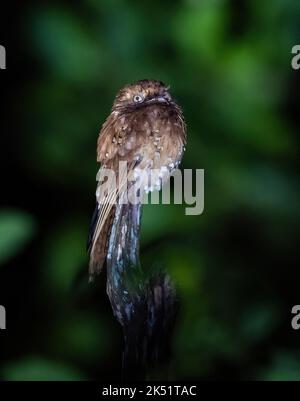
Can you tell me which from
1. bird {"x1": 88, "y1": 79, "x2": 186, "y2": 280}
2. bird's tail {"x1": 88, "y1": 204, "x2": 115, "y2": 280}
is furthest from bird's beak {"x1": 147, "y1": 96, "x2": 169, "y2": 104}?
bird's tail {"x1": 88, "y1": 204, "x2": 115, "y2": 280}

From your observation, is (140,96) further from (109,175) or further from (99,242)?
(99,242)

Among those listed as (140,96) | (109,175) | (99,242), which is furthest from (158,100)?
(99,242)

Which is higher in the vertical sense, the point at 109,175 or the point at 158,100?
the point at 158,100

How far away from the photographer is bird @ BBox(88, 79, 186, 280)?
1224 mm

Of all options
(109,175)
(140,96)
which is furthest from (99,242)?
(140,96)

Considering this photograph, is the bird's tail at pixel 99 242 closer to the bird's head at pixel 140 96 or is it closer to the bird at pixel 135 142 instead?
the bird at pixel 135 142

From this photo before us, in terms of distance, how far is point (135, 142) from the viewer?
123 centimetres

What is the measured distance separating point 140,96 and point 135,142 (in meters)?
0.08

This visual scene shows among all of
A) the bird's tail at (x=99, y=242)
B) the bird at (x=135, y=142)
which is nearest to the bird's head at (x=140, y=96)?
the bird at (x=135, y=142)

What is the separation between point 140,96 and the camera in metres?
1.23

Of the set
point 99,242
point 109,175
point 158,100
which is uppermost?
point 158,100

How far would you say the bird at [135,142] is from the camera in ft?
4.01
